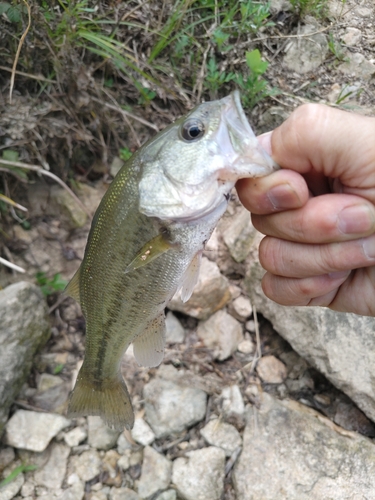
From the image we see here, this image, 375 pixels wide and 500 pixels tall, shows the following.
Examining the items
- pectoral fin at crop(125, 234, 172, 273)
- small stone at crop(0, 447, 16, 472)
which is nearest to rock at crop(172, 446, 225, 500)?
small stone at crop(0, 447, 16, 472)

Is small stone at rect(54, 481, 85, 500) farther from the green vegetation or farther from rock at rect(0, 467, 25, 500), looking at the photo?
the green vegetation

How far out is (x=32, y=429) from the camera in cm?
297

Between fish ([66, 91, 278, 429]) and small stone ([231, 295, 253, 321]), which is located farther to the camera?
small stone ([231, 295, 253, 321])

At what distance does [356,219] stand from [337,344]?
5.06ft

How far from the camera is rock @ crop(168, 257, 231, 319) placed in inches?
128

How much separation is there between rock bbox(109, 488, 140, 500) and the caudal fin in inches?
32.1

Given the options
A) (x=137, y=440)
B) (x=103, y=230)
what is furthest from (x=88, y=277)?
(x=137, y=440)

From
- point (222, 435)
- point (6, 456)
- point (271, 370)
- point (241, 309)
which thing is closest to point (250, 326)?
point (241, 309)

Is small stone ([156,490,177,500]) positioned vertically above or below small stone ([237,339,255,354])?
below

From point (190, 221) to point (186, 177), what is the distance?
0.18 metres

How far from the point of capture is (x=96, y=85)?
3359mm

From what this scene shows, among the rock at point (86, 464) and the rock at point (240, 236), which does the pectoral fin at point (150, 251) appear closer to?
the rock at point (240, 236)

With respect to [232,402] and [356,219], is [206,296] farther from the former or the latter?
[356,219]

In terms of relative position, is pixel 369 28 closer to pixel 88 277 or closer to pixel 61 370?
pixel 88 277
